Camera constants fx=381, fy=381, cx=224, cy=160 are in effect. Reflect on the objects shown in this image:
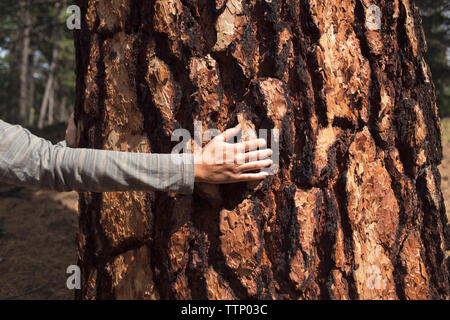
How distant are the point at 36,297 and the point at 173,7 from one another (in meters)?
3.01

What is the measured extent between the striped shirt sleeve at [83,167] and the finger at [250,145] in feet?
0.71

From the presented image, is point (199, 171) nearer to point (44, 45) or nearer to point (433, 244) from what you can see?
point (433, 244)

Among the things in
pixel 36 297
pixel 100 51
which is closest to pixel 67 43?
pixel 36 297

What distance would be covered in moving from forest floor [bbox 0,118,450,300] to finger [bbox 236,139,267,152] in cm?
243

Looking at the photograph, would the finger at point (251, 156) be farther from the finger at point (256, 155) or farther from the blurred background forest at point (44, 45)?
the blurred background forest at point (44, 45)

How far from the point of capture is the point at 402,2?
1933mm

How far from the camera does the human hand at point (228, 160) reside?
164 cm

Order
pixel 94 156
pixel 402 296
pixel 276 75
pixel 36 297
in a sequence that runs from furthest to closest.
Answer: pixel 36 297, pixel 402 296, pixel 276 75, pixel 94 156

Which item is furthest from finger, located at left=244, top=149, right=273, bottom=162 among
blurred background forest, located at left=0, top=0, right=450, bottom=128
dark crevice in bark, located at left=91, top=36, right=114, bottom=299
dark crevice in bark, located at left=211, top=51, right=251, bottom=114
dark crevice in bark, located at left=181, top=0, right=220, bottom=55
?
blurred background forest, located at left=0, top=0, right=450, bottom=128

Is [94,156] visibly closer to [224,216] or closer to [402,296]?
[224,216]

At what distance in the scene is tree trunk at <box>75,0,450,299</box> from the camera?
1.72 metres

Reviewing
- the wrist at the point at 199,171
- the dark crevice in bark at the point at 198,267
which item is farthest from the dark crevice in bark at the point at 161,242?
the wrist at the point at 199,171

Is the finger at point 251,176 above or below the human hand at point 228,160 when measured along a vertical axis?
below

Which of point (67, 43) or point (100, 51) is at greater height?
point (67, 43)
